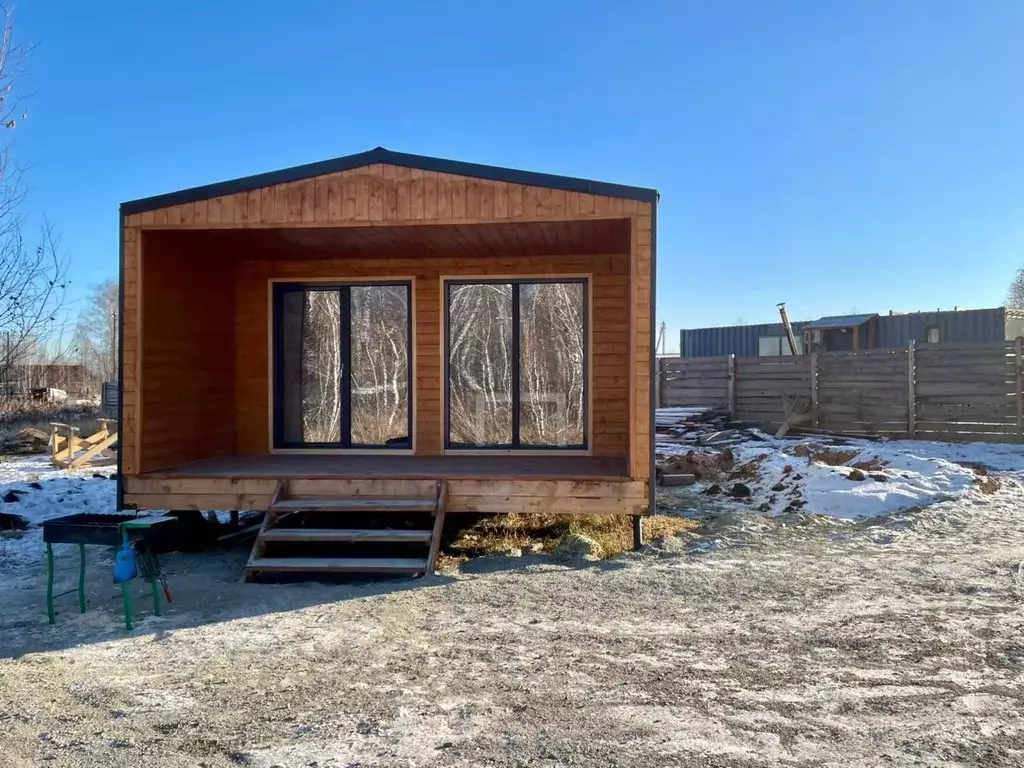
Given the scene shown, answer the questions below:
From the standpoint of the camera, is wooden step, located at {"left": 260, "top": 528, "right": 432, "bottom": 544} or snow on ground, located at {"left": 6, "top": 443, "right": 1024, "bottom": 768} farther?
wooden step, located at {"left": 260, "top": 528, "right": 432, "bottom": 544}

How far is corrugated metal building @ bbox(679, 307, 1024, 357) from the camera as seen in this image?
17953mm

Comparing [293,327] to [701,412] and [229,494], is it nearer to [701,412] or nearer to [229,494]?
[229,494]

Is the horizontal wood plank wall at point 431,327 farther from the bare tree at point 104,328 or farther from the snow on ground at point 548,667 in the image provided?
the bare tree at point 104,328

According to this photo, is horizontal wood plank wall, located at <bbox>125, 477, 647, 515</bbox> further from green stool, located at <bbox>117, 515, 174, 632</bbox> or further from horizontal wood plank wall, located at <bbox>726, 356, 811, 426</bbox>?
horizontal wood plank wall, located at <bbox>726, 356, 811, 426</bbox>

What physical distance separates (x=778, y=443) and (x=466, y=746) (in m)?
10.1

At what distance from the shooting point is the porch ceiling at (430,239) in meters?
6.69

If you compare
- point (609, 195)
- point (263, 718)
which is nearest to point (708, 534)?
point (609, 195)

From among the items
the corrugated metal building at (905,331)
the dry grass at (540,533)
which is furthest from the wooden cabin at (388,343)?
the corrugated metal building at (905,331)

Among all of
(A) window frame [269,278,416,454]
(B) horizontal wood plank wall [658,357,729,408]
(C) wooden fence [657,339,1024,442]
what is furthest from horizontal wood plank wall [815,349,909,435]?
(A) window frame [269,278,416,454]

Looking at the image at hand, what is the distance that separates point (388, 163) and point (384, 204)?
1.09 ft

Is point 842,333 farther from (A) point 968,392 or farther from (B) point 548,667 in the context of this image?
(B) point 548,667

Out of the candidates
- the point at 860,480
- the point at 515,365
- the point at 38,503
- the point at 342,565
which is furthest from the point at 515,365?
the point at 38,503

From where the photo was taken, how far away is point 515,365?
830cm

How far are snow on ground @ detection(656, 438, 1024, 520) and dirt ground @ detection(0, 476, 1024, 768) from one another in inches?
65.4
